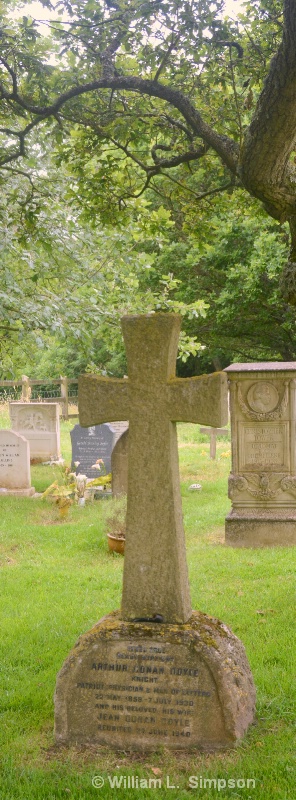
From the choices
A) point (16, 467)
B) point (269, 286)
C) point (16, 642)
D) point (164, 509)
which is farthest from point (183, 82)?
point (269, 286)

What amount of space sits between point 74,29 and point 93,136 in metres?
0.87

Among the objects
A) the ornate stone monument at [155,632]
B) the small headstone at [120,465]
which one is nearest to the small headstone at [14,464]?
the small headstone at [120,465]

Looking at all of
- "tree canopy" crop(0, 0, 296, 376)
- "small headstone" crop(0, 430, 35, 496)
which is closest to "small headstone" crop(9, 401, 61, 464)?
"small headstone" crop(0, 430, 35, 496)

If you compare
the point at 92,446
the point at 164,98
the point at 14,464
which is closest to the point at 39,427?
the point at 92,446

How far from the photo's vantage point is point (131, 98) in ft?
20.9

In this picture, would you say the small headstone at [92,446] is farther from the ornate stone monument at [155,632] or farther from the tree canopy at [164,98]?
the ornate stone monument at [155,632]

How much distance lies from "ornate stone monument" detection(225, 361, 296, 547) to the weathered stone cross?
16.4 ft

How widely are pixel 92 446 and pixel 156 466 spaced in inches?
390

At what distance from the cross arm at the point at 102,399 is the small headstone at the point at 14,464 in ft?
29.4

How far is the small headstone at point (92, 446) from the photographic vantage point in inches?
542

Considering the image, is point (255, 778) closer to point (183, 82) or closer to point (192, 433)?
point (183, 82)

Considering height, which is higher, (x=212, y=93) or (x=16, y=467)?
(x=212, y=93)

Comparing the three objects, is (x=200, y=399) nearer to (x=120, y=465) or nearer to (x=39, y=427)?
(x=120, y=465)

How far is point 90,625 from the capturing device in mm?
5879
